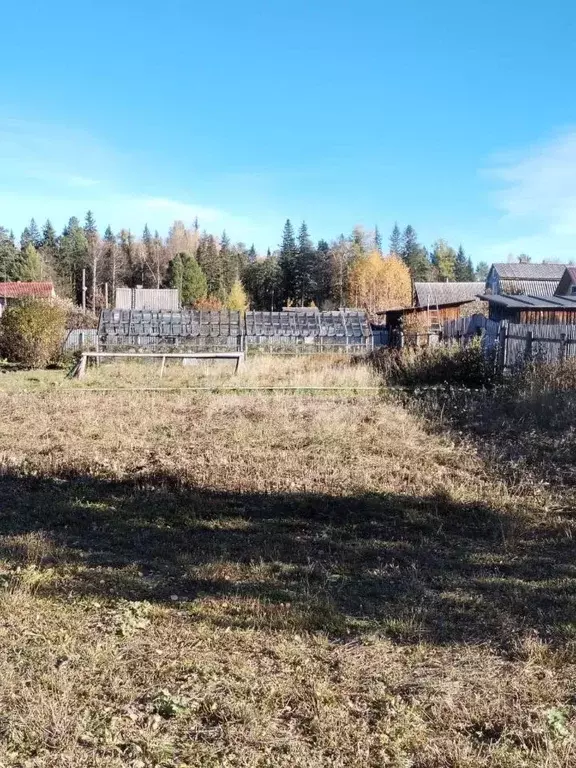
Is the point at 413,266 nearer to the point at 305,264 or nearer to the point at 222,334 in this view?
the point at 305,264

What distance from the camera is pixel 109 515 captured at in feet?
19.6

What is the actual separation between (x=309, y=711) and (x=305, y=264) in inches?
3173

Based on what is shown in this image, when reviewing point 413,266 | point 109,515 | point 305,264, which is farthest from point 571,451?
point 413,266

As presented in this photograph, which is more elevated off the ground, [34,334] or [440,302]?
[440,302]

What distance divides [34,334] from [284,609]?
22.1 metres

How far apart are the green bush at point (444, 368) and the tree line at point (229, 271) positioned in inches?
2033

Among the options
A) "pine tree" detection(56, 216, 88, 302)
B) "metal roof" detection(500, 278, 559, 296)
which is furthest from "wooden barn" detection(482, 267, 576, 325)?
"pine tree" detection(56, 216, 88, 302)

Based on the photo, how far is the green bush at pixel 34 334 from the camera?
77.3 feet

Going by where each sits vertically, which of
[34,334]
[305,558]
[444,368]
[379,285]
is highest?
[379,285]

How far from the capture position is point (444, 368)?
16.8 m

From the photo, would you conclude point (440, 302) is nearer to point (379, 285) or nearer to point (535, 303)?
point (379, 285)

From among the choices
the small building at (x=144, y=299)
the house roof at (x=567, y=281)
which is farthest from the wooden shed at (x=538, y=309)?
the small building at (x=144, y=299)

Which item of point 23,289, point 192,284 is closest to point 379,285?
point 192,284

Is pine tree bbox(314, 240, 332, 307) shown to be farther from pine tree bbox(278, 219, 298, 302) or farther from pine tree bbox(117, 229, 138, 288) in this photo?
pine tree bbox(117, 229, 138, 288)
